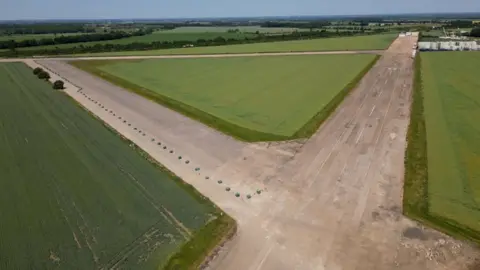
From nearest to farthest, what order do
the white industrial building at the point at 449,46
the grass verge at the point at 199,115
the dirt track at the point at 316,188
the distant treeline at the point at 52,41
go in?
the dirt track at the point at 316,188
the grass verge at the point at 199,115
the white industrial building at the point at 449,46
the distant treeline at the point at 52,41

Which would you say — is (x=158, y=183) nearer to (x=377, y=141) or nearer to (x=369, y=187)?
(x=369, y=187)

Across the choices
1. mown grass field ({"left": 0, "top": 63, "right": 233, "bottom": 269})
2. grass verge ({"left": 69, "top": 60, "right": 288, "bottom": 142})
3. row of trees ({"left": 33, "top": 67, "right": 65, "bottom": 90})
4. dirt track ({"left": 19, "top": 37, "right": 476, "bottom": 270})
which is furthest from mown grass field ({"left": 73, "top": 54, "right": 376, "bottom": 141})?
mown grass field ({"left": 0, "top": 63, "right": 233, "bottom": 269})

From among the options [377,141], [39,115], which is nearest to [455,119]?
[377,141]

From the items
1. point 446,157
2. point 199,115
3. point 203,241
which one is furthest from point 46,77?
point 446,157

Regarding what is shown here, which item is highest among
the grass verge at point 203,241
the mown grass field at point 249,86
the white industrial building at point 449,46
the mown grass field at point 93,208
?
the white industrial building at point 449,46

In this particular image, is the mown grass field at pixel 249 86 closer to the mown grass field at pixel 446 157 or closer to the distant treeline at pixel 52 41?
the mown grass field at pixel 446 157

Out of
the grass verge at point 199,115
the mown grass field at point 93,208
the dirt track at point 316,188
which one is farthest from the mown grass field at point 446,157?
the mown grass field at point 93,208

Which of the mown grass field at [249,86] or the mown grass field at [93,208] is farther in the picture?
the mown grass field at [249,86]

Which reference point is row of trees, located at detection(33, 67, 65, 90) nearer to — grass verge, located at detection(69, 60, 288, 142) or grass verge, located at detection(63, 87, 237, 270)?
grass verge, located at detection(69, 60, 288, 142)
